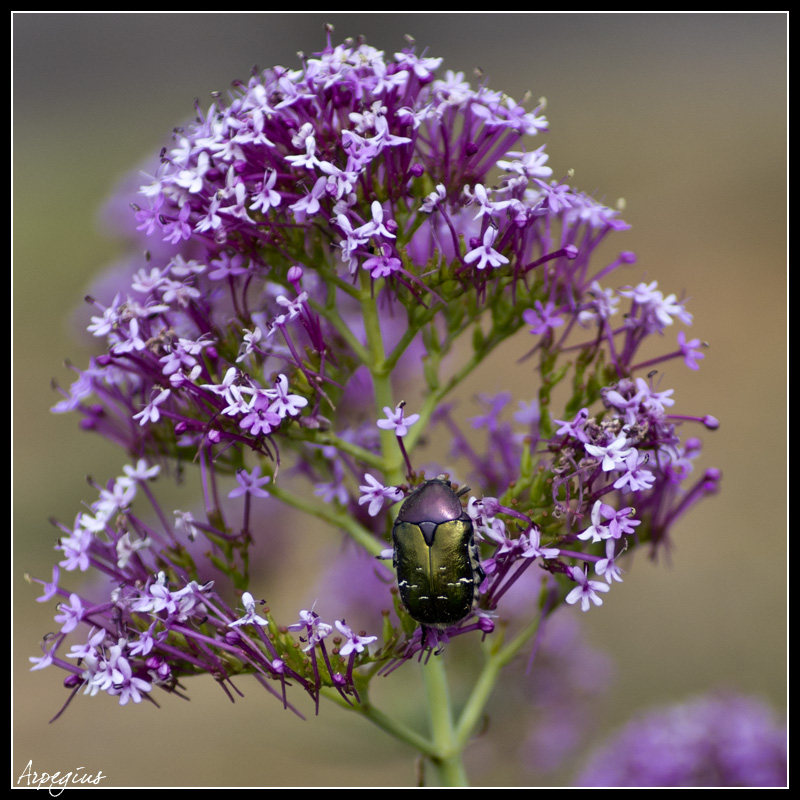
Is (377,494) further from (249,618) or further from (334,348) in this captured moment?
(334,348)

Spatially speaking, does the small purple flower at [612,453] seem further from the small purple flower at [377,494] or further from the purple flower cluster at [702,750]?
the purple flower cluster at [702,750]

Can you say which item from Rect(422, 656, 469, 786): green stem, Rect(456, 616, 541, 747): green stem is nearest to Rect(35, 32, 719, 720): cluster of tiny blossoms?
Rect(456, 616, 541, 747): green stem

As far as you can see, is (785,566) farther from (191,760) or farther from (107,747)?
(107,747)

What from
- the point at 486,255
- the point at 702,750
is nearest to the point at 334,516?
the point at 486,255

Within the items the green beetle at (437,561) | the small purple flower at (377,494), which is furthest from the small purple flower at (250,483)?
the green beetle at (437,561)

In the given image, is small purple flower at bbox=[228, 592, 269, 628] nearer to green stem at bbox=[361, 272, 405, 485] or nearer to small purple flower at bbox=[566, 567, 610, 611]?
green stem at bbox=[361, 272, 405, 485]
